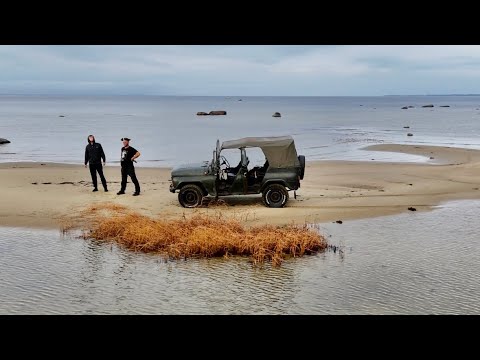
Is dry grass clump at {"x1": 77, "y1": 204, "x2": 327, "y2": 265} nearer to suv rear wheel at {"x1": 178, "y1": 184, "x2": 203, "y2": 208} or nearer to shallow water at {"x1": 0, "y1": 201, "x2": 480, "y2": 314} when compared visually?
shallow water at {"x1": 0, "y1": 201, "x2": 480, "y2": 314}

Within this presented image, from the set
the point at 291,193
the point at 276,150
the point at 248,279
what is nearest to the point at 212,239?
the point at 248,279

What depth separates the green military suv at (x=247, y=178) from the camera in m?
14.0

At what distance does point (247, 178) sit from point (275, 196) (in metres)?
0.86

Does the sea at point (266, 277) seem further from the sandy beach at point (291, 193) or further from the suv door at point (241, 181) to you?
the suv door at point (241, 181)

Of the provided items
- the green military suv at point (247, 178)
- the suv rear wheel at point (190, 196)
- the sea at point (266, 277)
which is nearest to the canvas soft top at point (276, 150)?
the green military suv at point (247, 178)

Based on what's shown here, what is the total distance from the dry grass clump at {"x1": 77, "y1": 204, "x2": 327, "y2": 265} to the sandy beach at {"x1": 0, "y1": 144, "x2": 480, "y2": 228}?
1.76m

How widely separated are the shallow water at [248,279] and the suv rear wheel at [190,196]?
3.47 m

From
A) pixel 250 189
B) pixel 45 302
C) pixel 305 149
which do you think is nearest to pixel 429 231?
pixel 250 189

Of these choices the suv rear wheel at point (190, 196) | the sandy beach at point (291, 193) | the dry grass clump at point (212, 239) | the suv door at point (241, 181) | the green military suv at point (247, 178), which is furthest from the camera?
the suv rear wheel at point (190, 196)

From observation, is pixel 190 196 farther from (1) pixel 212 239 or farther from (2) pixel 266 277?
(2) pixel 266 277

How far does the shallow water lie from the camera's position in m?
7.54

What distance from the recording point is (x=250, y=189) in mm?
13984

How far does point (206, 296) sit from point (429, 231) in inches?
243

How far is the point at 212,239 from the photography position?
10.1 meters
